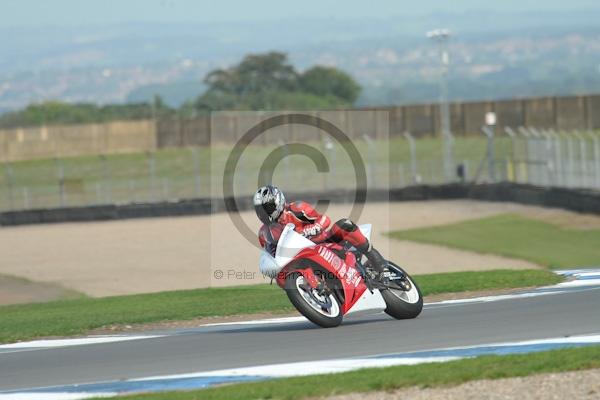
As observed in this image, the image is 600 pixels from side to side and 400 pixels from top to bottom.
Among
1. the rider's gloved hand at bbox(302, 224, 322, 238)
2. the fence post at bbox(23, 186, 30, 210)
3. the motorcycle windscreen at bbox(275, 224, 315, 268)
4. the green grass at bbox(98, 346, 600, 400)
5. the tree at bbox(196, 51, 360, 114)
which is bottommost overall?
the green grass at bbox(98, 346, 600, 400)

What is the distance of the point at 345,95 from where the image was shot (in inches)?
5251

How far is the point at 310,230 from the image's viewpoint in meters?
12.6

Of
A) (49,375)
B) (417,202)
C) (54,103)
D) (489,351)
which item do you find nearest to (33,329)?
→ (49,375)

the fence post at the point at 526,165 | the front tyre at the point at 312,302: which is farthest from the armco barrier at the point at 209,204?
the front tyre at the point at 312,302

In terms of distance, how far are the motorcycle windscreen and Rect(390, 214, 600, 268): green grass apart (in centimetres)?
1453

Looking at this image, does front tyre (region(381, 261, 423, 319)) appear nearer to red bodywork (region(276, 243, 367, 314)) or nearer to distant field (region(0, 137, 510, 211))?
red bodywork (region(276, 243, 367, 314))

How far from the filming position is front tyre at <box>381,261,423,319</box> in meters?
12.9

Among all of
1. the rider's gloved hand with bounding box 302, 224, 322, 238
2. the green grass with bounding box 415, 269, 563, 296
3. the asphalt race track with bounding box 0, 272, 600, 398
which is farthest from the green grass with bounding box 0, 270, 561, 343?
the rider's gloved hand with bounding box 302, 224, 322, 238

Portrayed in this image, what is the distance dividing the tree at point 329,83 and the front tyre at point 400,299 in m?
117

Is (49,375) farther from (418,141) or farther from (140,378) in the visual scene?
(418,141)

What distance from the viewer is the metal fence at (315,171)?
41.8m

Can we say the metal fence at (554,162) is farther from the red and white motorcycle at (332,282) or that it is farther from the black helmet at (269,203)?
the black helmet at (269,203)

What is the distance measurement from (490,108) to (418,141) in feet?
14.9

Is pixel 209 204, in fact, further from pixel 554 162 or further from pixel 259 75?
pixel 259 75
